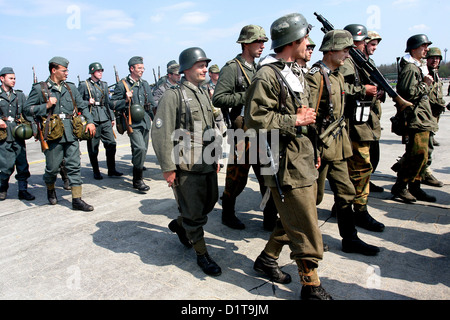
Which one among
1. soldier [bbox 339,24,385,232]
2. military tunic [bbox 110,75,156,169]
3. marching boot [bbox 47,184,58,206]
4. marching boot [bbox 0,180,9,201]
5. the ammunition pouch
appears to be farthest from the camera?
military tunic [bbox 110,75,156,169]

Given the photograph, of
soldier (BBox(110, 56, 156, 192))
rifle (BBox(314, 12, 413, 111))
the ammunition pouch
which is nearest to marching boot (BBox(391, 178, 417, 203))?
rifle (BBox(314, 12, 413, 111))

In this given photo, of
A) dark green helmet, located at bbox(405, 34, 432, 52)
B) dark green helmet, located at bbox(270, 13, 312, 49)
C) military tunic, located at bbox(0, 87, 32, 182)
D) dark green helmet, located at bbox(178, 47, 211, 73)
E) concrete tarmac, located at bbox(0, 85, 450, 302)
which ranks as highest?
dark green helmet, located at bbox(405, 34, 432, 52)

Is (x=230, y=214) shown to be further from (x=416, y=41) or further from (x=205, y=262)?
(x=416, y=41)

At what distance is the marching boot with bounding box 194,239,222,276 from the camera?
3219 millimetres

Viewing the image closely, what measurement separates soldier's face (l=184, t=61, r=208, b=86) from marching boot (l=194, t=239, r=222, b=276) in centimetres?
154

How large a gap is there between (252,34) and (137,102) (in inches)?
119

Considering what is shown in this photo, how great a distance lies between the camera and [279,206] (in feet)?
9.10

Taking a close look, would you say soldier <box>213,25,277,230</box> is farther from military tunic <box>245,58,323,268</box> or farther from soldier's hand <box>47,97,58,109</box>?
soldier's hand <box>47,97,58,109</box>

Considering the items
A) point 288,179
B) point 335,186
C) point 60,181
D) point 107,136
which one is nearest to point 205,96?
point 288,179

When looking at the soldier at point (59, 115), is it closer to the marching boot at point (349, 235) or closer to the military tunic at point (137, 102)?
the military tunic at point (137, 102)

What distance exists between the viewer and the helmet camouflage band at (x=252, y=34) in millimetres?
4168

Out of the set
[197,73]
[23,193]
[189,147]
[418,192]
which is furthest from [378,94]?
[23,193]
